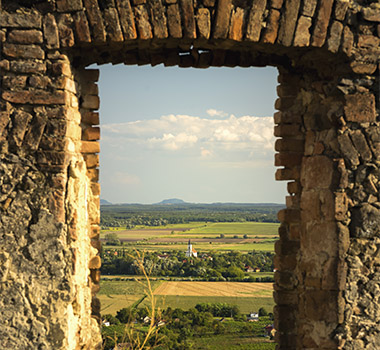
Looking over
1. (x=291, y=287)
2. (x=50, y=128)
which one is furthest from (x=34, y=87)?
(x=291, y=287)

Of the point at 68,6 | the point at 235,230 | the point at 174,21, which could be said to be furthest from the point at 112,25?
the point at 235,230

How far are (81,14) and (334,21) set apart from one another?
1654mm

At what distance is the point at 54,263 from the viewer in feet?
8.74

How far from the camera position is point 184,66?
335cm

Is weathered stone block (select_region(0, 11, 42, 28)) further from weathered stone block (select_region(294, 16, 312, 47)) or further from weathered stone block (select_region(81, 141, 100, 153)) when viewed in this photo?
weathered stone block (select_region(294, 16, 312, 47))

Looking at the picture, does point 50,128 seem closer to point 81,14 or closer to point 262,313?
point 81,14

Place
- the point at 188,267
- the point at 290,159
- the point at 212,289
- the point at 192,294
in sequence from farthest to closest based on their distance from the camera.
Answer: the point at 192,294
the point at 212,289
the point at 188,267
the point at 290,159

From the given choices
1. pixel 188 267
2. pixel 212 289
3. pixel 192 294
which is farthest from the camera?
pixel 192 294

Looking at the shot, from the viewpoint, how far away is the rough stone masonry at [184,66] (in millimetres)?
2668

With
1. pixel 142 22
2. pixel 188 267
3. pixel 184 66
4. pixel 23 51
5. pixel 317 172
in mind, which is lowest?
pixel 188 267

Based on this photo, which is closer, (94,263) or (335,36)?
(335,36)

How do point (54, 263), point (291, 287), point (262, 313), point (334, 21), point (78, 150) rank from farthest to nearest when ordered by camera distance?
point (262, 313) → point (291, 287) → point (78, 150) → point (334, 21) → point (54, 263)

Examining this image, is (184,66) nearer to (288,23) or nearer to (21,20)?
(288,23)

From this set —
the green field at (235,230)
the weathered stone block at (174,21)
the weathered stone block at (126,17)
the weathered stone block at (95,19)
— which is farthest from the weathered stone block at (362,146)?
the green field at (235,230)
